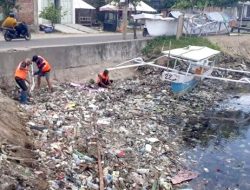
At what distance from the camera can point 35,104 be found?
40.7 feet

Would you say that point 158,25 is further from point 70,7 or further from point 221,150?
point 70,7

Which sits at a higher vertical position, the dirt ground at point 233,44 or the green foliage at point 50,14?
the green foliage at point 50,14

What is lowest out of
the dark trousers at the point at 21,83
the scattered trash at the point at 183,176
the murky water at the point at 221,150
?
the murky water at the point at 221,150

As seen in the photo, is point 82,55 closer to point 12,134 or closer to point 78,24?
point 12,134

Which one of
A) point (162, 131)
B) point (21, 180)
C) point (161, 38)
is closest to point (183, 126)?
point (162, 131)

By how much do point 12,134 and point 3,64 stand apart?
5487 mm

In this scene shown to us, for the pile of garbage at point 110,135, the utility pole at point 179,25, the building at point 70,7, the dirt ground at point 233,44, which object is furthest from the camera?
the building at point 70,7

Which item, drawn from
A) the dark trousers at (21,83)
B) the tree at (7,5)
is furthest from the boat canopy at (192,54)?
the tree at (7,5)

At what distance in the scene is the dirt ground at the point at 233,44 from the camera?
2416 centimetres

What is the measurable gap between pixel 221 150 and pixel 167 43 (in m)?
10.7

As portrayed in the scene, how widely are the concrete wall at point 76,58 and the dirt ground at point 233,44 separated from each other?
21.1 feet

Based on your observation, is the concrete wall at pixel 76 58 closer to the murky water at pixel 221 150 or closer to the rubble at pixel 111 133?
the rubble at pixel 111 133

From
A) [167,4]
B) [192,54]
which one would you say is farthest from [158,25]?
[167,4]

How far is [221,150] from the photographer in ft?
37.3
